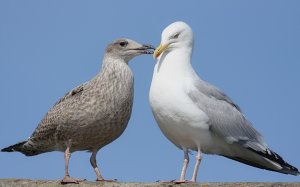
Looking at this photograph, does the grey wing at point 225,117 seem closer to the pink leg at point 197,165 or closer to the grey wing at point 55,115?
the pink leg at point 197,165

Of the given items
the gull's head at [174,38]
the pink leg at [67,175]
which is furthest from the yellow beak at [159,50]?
the pink leg at [67,175]

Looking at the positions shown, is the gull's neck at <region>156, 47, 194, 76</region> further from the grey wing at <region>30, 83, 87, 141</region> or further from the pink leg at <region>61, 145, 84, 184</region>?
the pink leg at <region>61, 145, 84, 184</region>

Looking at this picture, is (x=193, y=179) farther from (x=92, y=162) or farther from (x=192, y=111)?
(x=92, y=162)

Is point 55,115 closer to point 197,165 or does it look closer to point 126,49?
point 126,49

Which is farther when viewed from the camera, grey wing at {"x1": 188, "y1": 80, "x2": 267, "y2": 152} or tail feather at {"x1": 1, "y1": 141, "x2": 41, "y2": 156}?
tail feather at {"x1": 1, "y1": 141, "x2": 41, "y2": 156}

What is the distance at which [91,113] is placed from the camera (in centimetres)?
861

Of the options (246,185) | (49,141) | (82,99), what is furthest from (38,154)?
(246,185)

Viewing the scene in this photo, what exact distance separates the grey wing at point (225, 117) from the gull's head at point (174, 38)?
61 cm

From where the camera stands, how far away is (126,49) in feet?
30.5

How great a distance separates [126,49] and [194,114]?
1.69 metres

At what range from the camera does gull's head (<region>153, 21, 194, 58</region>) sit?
868 cm

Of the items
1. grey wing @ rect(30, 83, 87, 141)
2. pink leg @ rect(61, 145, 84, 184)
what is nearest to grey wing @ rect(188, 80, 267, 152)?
grey wing @ rect(30, 83, 87, 141)

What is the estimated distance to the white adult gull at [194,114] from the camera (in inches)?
323

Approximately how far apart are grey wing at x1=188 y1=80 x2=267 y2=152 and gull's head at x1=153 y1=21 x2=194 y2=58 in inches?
24.0
